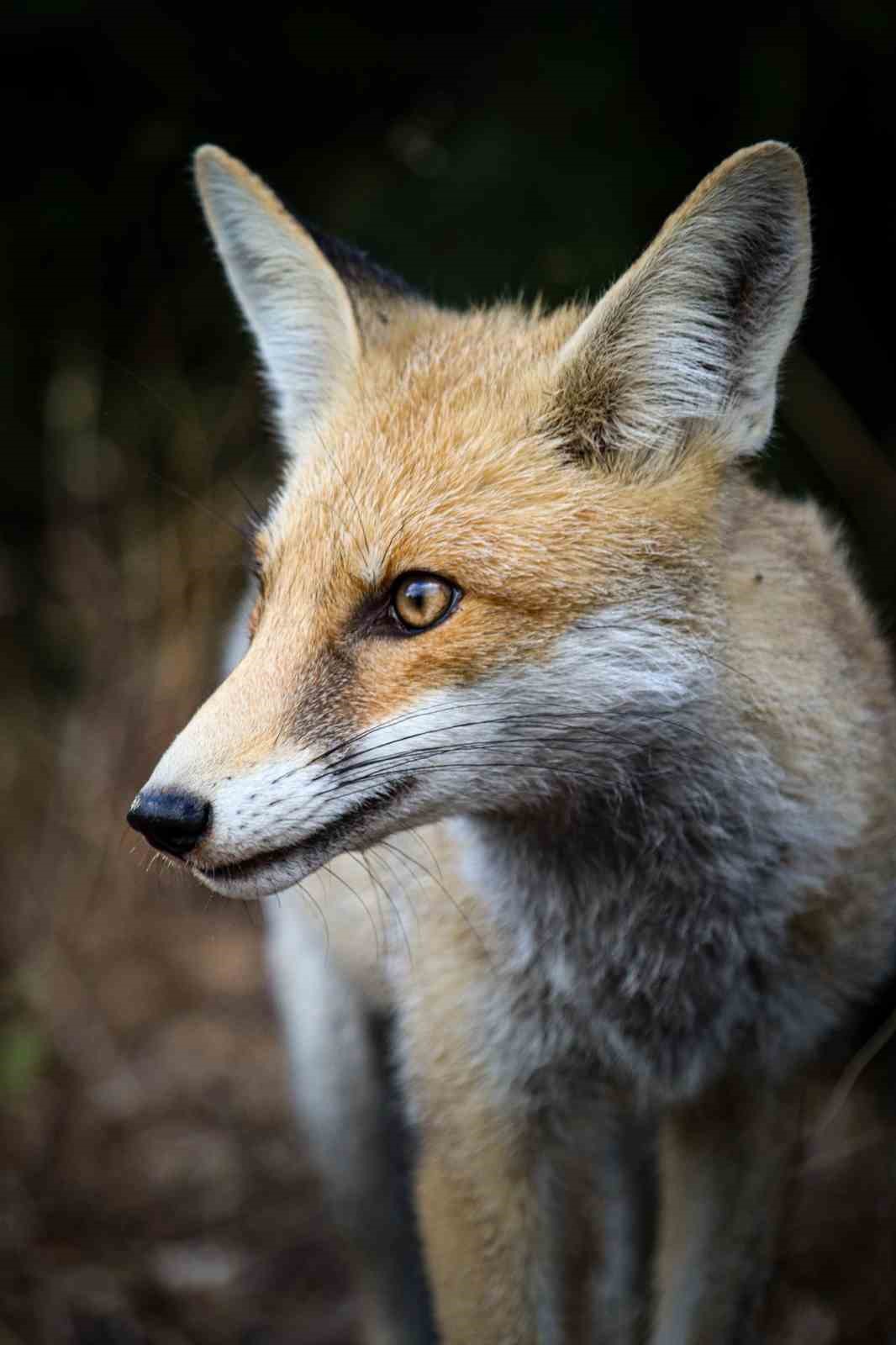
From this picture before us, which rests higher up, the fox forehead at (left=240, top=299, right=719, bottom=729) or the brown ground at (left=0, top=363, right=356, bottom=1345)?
the fox forehead at (left=240, top=299, right=719, bottom=729)

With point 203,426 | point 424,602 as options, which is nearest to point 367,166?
→ point 203,426

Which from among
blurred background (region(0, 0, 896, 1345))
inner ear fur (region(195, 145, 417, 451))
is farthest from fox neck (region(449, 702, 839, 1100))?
blurred background (region(0, 0, 896, 1345))

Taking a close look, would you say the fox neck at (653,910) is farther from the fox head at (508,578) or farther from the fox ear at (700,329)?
the fox ear at (700,329)

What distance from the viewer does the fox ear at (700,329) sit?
2.43 m

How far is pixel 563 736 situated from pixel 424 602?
350 mm

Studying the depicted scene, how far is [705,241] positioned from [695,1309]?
7.79ft

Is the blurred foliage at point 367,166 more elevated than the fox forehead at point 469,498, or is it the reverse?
the blurred foliage at point 367,166

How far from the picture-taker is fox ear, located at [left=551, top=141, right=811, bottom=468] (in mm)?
2428

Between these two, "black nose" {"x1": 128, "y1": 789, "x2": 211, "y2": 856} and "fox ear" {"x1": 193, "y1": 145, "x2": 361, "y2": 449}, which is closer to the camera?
"black nose" {"x1": 128, "y1": 789, "x2": 211, "y2": 856}

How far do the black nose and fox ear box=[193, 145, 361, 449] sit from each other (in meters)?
1.14

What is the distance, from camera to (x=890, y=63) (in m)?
4.75

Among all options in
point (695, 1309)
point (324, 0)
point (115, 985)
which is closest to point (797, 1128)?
point (695, 1309)

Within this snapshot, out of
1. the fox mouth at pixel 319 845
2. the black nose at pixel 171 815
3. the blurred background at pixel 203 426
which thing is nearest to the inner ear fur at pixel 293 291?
the fox mouth at pixel 319 845

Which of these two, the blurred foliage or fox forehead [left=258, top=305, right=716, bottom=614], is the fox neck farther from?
the blurred foliage
